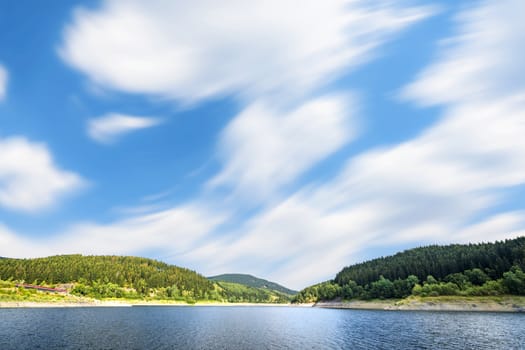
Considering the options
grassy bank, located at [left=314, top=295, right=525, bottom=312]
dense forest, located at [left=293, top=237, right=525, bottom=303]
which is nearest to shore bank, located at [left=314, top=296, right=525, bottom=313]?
grassy bank, located at [left=314, top=295, right=525, bottom=312]

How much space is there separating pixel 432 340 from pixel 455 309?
100 metres

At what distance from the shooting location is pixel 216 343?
160ft

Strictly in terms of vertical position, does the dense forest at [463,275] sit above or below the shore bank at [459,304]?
above

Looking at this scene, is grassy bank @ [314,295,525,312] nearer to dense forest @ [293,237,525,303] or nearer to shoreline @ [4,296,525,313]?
shoreline @ [4,296,525,313]

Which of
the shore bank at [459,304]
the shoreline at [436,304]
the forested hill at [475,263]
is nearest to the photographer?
the shore bank at [459,304]

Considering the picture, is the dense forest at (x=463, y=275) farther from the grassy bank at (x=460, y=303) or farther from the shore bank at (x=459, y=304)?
the shore bank at (x=459, y=304)

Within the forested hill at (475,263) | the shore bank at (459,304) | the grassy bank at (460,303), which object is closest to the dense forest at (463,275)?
the forested hill at (475,263)

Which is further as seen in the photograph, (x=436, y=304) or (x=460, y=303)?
(x=436, y=304)

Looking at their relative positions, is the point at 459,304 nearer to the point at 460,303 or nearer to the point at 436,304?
the point at 460,303

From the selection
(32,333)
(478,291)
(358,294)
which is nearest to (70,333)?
(32,333)

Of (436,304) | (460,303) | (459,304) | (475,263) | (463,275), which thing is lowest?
(436,304)

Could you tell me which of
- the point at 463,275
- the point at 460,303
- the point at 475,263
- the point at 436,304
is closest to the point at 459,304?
the point at 460,303

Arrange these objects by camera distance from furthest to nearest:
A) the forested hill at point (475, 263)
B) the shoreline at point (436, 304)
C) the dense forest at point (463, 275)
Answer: the forested hill at point (475, 263) < the dense forest at point (463, 275) < the shoreline at point (436, 304)

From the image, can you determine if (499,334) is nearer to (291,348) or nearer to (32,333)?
(291,348)
